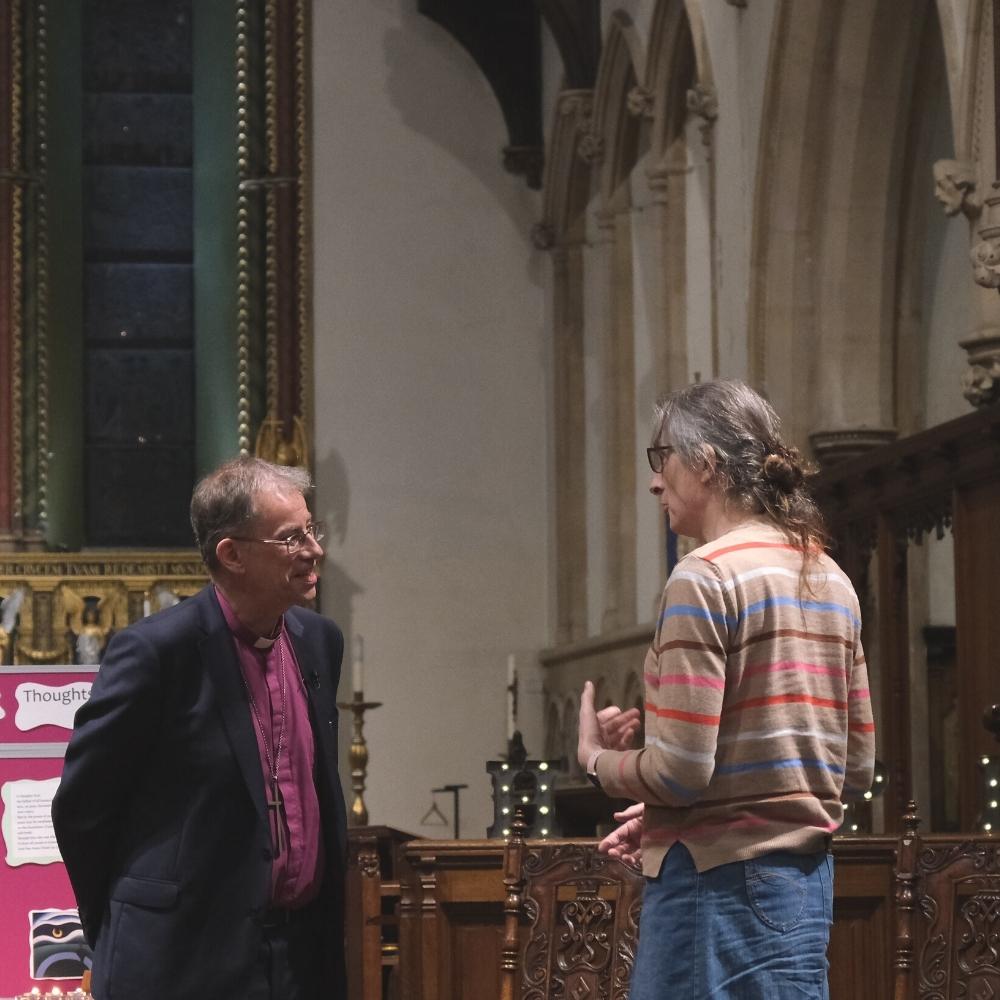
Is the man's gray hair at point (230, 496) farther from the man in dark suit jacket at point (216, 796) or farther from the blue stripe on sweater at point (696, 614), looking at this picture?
the blue stripe on sweater at point (696, 614)

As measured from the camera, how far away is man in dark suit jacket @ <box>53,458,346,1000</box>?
3445 mm

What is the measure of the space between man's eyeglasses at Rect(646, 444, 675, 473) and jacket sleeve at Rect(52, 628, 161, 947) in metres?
0.97

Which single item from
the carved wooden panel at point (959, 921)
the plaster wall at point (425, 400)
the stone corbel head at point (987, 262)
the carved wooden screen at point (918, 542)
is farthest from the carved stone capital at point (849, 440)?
the carved wooden panel at point (959, 921)

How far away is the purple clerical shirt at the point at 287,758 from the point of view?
3.54m

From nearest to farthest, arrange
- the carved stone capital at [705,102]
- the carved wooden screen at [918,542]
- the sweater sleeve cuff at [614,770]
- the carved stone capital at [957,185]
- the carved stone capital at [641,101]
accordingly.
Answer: the sweater sleeve cuff at [614,770], the carved stone capital at [957,185], the carved wooden screen at [918,542], the carved stone capital at [705,102], the carved stone capital at [641,101]

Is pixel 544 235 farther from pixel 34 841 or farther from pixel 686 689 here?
pixel 686 689

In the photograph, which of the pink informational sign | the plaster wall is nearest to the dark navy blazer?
the pink informational sign

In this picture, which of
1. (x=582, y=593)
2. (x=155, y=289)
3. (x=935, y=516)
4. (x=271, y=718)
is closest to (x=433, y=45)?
(x=155, y=289)

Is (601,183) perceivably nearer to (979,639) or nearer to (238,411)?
(238,411)

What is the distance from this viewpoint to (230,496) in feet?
11.9

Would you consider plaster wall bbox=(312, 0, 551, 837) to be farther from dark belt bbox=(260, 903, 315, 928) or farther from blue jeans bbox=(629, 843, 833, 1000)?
blue jeans bbox=(629, 843, 833, 1000)

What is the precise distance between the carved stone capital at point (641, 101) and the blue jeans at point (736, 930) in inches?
335

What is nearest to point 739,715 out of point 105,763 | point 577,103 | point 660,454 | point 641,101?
point 660,454

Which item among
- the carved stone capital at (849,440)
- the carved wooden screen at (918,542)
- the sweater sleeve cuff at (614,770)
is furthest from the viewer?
the carved stone capital at (849,440)
